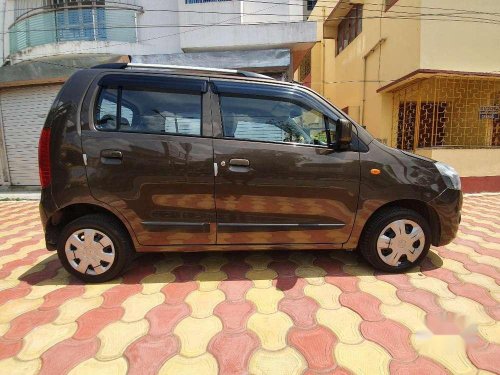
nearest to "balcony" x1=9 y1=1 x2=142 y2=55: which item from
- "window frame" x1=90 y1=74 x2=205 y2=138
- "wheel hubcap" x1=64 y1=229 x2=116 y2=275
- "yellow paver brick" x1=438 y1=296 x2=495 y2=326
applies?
"window frame" x1=90 y1=74 x2=205 y2=138

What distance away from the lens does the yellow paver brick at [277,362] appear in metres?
1.73

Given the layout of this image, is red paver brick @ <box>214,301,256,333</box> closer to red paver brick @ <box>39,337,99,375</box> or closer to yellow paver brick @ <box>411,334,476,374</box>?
red paver brick @ <box>39,337,99,375</box>

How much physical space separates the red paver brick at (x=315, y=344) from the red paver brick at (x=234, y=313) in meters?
0.36

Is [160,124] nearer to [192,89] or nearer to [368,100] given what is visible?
[192,89]

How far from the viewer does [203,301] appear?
2.42 metres

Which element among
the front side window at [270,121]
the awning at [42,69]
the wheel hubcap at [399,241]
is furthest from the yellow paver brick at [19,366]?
the awning at [42,69]

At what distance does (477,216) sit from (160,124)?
5285 millimetres

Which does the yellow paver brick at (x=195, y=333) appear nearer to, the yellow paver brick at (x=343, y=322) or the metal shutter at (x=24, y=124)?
the yellow paver brick at (x=343, y=322)

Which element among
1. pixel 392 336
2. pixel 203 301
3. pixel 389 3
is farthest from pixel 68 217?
pixel 389 3

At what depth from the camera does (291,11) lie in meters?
8.84

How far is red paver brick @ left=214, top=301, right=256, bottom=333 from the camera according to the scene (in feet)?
6.91

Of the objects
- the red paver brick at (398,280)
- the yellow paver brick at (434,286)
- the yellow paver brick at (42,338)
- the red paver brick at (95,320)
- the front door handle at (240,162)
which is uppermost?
the front door handle at (240,162)

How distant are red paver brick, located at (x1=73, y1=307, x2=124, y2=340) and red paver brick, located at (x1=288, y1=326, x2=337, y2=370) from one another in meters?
1.33

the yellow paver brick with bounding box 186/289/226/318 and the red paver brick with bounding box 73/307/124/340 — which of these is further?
the yellow paver brick with bounding box 186/289/226/318
